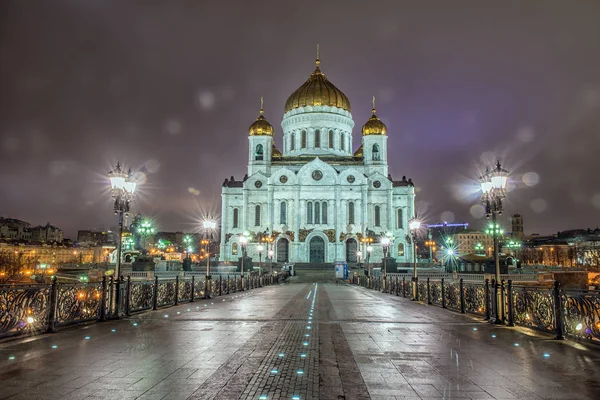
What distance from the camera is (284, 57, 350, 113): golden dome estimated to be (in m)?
68.1

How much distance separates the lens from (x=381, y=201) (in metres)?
63.1

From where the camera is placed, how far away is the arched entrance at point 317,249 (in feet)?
197

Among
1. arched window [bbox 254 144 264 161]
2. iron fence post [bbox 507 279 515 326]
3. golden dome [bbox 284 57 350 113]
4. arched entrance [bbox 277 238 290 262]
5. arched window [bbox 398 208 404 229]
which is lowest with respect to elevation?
iron fence post [bbox 507 279 515 326]

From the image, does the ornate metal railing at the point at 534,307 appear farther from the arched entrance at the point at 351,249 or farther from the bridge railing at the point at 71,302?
the arched entrance at the point at 351,249

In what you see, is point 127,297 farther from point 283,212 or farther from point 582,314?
point 283,212

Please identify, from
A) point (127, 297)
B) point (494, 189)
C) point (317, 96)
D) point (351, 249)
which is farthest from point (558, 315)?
point (317, 96)

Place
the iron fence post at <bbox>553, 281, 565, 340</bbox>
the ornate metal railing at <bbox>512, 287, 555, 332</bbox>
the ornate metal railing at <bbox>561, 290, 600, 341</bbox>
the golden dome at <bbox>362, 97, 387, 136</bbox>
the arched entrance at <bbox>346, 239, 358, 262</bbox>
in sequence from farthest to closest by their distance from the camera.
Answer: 1. the golden dome at <bbox>362, 97, 387, 136</bbox>
2. the arched entrance at <bbox>346, 239, 358, 262</bbox>
3. the ornate metal railing at <bbox>512, 287, 555, 332</bbox>
4. the iron fence post at <bbox>553, 281, 565, 340</bbox>
5. the ornate metal railing at <bbox>561, 290, 600, 341</bbox>

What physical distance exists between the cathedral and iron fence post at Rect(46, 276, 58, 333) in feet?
155

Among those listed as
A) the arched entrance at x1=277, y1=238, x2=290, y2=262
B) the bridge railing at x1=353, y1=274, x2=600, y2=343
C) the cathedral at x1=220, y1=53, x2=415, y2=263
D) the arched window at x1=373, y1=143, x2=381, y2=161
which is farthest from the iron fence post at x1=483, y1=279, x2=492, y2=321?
the arched window at x1=373, y1=143, x2=381, y2=161

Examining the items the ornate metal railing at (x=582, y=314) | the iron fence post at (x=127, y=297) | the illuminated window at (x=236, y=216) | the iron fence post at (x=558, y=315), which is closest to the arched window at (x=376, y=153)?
the illuminated window at (x=236, y=216)

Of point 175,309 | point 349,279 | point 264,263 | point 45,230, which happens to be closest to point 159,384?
point 175,309

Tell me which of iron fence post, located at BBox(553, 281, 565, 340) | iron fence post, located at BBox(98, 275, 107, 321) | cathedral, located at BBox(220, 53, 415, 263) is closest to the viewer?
iron fence post, located at BBox(553, 281, 565, 340)

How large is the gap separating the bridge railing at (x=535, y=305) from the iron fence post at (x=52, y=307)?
1123 cm

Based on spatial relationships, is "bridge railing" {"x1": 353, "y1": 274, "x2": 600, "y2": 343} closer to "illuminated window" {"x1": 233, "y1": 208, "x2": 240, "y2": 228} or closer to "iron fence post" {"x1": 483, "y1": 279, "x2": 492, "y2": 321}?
"iron fence post" {"x1": 483, "y1": 279, "x2": 492, "y2": 321}
